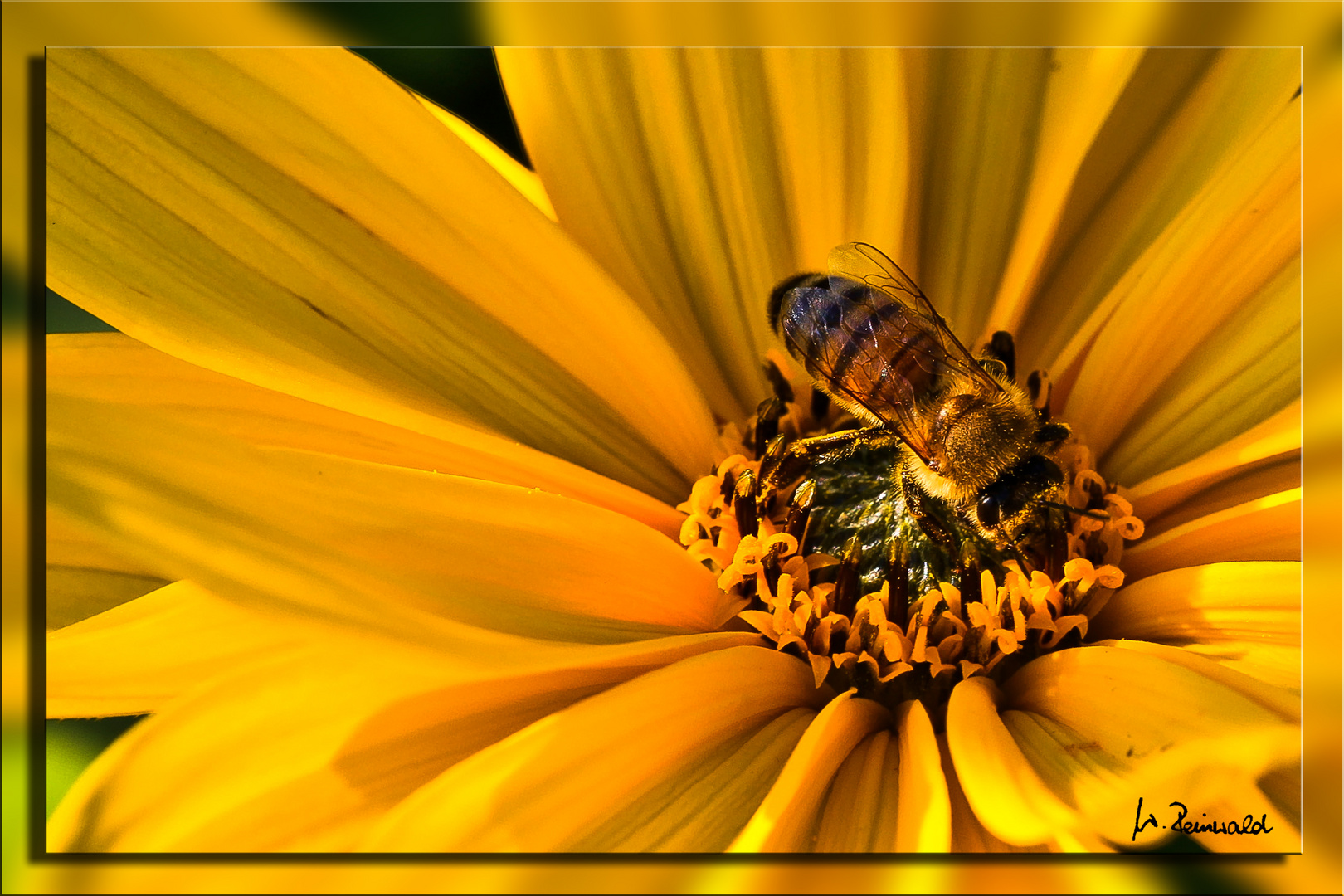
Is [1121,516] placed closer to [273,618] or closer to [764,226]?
[764,226]

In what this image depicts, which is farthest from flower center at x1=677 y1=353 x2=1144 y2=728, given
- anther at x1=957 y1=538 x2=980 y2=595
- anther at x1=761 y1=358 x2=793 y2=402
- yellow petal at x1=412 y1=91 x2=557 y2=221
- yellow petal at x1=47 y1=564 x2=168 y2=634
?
yellow petal at x1=47 y1=564 x2=168 y2=634

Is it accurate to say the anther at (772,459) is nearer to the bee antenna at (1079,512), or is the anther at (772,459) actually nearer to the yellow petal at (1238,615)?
the bee antenna at (1079,512)

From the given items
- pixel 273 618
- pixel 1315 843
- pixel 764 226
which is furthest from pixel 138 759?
pixel 1315 843

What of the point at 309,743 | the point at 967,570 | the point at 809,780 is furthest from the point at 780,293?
the point at 309,743

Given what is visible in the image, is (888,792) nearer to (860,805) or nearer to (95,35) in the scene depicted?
(860,805)

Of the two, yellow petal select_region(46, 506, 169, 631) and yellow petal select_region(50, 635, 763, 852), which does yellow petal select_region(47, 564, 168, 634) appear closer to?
yellow petal select_region(46, 506, 169, 631)

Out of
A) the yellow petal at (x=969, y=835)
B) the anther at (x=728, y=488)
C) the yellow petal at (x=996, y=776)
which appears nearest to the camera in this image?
the yellow petal at (x=996, y=776)
